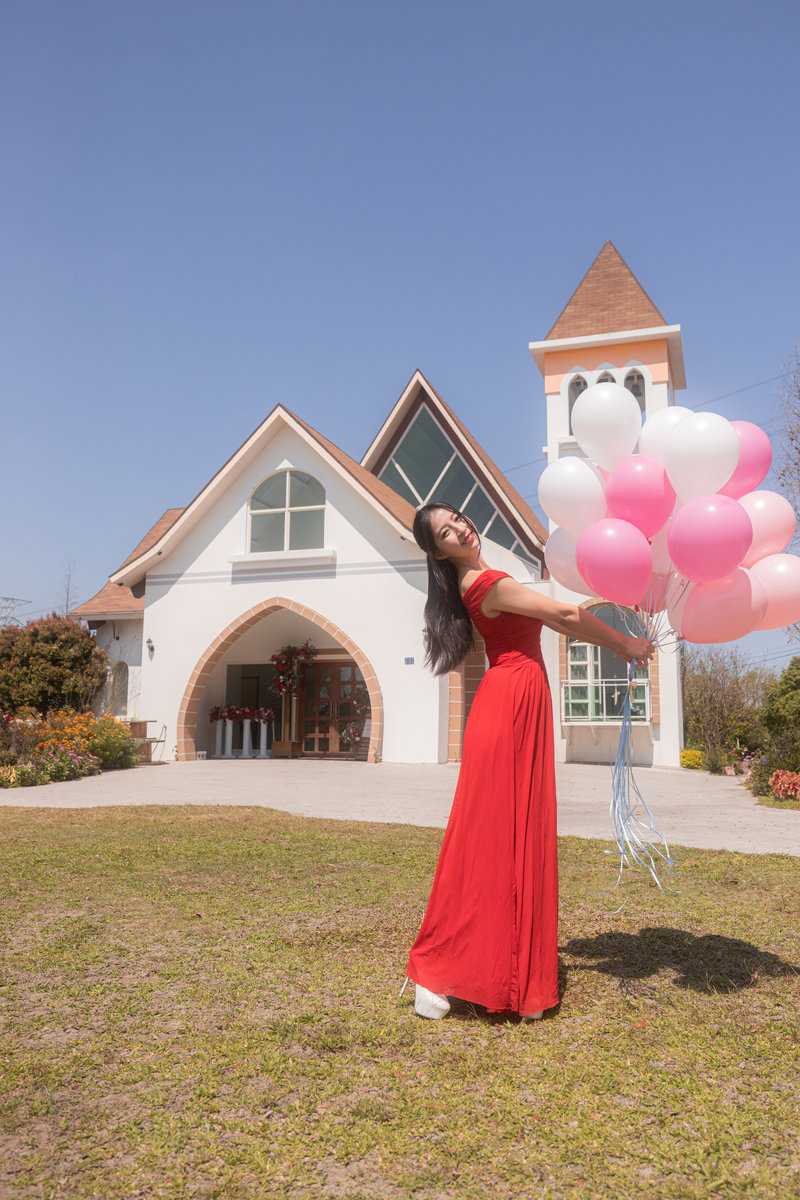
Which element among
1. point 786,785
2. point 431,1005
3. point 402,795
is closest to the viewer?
point 431,1005

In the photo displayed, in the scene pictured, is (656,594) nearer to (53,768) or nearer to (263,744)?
(53,768)

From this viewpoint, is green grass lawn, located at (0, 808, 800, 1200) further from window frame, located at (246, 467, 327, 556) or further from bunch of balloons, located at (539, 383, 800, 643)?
window frame, located at (246, 467, 327, 556)

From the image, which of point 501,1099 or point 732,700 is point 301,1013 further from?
point 732,700

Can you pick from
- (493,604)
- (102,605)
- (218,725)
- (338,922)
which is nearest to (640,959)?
(338,922)

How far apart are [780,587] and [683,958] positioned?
1808 mm

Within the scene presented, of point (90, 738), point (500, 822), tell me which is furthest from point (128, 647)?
point (500, 822)

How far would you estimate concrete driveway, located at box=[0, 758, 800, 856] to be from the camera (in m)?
8.52

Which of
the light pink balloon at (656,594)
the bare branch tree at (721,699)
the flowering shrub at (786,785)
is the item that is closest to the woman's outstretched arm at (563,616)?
the light pink balloon at (656,594)

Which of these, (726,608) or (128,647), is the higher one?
(128,647)

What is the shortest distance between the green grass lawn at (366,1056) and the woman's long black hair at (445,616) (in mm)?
1403

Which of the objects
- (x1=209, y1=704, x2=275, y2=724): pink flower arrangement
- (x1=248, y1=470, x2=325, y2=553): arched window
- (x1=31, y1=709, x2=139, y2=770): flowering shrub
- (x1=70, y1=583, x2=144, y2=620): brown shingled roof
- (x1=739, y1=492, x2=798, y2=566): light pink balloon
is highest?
(x1=248, y1=470, x2=325, y2=553): arched window

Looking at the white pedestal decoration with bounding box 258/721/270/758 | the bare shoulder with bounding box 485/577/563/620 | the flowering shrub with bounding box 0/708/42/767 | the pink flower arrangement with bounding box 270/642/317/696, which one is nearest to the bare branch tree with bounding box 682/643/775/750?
the pink flower arrangement with bounding box 270/642/317/696

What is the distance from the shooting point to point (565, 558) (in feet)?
12.8

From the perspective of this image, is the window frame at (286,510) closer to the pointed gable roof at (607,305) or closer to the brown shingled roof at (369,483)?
the brown shingled roof at (369,483)
